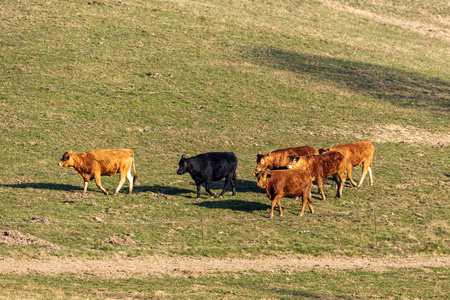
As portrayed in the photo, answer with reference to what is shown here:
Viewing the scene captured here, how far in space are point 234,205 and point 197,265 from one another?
4.90m

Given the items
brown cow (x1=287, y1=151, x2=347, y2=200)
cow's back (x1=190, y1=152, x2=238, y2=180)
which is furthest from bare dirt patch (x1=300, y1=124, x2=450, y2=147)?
cow's back (x1=190, y1=152, x2=238, y2=180)

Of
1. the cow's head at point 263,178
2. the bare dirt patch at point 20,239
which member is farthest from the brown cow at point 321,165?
the bare dirt patch at point 20,239

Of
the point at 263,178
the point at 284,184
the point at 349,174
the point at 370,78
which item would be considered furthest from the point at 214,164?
the point at 370,78

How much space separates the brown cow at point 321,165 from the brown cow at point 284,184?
141cm

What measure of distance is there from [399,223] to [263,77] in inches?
923

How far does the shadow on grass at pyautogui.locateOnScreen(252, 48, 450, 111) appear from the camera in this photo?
42.3 m

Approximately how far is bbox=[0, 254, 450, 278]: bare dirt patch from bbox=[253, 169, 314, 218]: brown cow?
2.74 meters

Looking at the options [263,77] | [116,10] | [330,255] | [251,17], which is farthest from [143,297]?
[251,17]

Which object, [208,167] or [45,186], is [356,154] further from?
[45,186]

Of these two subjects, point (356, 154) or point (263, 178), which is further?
point (356, 154)

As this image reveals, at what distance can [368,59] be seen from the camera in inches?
1961

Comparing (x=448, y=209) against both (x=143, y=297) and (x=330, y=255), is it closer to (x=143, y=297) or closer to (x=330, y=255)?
(x=330, y=255)

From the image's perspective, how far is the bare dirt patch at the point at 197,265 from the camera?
16.8m

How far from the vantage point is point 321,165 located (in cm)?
2261
